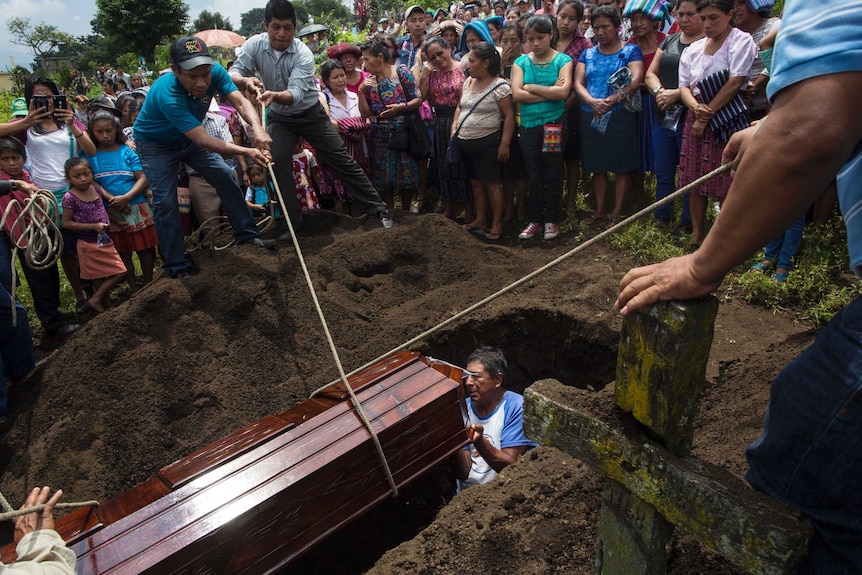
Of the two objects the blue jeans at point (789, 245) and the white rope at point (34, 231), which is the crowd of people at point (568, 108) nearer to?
the blue jeans at point (789, 245)

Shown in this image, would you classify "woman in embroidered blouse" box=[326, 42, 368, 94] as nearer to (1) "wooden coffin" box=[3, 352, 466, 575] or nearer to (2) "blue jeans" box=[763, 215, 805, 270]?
(1) "wooden coffin" box=[3, 352, 466, 575]

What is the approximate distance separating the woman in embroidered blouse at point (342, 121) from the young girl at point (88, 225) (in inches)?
87.7

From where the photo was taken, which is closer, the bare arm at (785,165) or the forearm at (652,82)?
the bare arm at (785,165)

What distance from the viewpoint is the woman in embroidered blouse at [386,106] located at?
593 centimetres

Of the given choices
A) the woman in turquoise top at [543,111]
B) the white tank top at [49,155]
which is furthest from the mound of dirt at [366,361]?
the white tank top at [49,155]

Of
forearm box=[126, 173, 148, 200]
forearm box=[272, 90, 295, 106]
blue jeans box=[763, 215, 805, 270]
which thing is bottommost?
blue jeans box=[763, 215, 805, 270]

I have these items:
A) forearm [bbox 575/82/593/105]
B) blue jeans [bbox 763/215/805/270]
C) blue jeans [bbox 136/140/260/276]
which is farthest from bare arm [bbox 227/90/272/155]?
blue jeans [bbox 763/215/805/270]

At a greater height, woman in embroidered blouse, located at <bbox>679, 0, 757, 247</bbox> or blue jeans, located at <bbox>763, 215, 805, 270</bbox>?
woman in embroidered blouse, located at <bbox>679, 0, 757, 247</bbox>

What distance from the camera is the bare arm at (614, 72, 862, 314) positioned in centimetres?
94

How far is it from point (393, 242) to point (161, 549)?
338 centimetres

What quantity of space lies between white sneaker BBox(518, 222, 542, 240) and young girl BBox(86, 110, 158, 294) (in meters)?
3.63

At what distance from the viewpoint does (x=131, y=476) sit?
346 cm

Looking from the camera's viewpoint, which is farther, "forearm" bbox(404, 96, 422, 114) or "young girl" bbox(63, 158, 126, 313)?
"forearm" bbox(404, 96, 422, 114)

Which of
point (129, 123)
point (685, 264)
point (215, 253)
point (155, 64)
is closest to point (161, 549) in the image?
point (685, 264)
